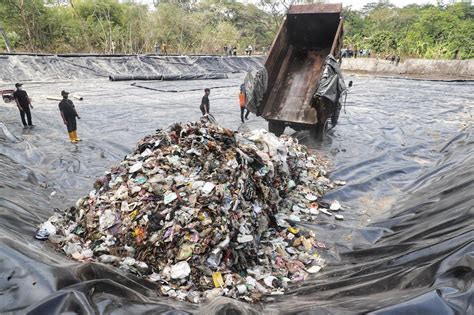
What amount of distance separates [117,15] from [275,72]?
2438 cm

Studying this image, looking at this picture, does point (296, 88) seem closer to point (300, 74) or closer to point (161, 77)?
point (300, 74)

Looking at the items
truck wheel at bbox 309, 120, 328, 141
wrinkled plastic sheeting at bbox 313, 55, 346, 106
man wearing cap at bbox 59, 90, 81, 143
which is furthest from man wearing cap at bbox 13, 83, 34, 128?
truck wheel at bbox 309, 120, 328, 141

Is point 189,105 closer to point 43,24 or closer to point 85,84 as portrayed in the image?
point 85,84

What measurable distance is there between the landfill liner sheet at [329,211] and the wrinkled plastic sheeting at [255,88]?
4.53 ft

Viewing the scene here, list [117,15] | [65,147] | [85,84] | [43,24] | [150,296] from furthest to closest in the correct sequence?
[117,15]
[43,24]
[85,84]
[65,147]
[150,296]

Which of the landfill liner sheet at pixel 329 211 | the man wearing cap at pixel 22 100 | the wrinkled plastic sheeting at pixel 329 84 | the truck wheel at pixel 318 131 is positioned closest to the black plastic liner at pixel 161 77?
the landfill liner sheet at pixel 329 211

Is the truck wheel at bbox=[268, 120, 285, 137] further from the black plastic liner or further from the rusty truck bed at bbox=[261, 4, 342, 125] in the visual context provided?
the black plastic liner

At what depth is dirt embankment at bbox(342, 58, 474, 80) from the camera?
20.7 m

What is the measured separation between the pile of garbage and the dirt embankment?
21.0 m

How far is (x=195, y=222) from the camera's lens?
348 centimetres

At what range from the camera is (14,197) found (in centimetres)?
422

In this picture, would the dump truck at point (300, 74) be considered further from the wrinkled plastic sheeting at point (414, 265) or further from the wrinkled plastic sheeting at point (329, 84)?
the wrinkled plastic sheeting at point (414, 265)

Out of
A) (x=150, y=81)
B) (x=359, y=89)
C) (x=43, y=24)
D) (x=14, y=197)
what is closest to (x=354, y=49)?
(x=359, y=89)

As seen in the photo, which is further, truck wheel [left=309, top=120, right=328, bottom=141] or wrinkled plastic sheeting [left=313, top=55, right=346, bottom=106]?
truck wheel [left=309, top=120, right=328, bottom=141]
